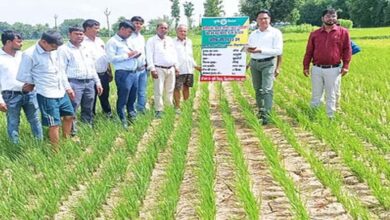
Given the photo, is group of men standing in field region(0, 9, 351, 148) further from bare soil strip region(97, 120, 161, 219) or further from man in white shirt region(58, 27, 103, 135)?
bare soil strip region(97, 120, 161, 219)

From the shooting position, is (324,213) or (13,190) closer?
(324,213)

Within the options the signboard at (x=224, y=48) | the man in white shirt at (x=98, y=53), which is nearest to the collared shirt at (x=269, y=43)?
the signboard at (x=224, y=48)

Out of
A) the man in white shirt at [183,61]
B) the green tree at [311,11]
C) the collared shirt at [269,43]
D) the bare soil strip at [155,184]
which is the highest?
the collared shirt at [269,43]

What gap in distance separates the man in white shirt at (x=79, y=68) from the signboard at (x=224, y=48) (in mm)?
1910

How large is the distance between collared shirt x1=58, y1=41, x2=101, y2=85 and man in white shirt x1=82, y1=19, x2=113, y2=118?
0.28 metres

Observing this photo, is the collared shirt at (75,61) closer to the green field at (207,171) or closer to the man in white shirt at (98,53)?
the man in white shirt at (98,53)

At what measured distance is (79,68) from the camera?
573cm

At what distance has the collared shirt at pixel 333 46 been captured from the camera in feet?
19.9

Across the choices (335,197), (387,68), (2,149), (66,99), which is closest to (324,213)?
(335,197)

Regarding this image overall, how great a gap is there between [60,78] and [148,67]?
5.89 ft

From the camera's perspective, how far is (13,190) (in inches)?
146

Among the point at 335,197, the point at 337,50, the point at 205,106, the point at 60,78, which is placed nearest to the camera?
the point at 335,197

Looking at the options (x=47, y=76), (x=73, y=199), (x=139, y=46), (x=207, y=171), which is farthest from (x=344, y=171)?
(x=139, y=46)

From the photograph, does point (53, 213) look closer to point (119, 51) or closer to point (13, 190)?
point (13, 190)
